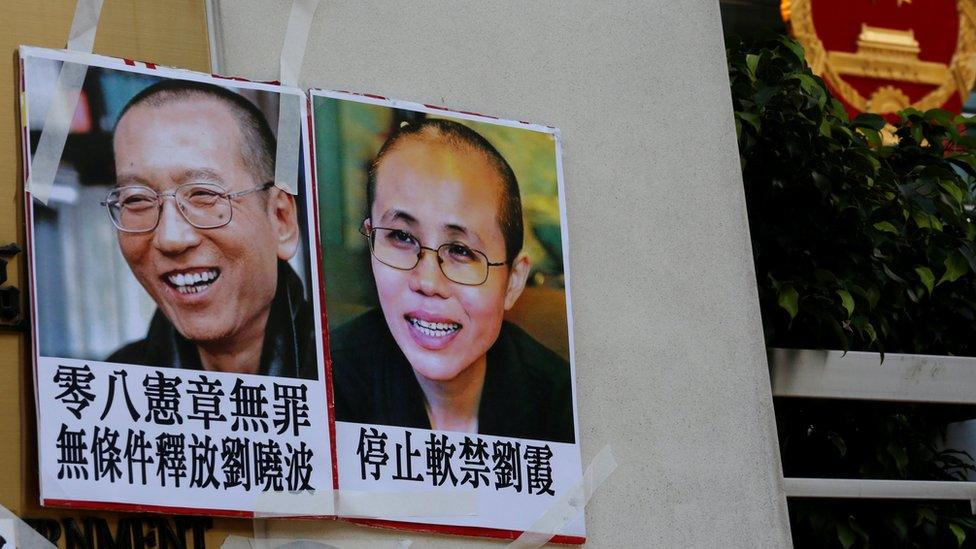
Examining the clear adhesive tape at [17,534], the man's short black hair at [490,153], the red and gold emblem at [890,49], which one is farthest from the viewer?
the red and gold emblem at [890,49]

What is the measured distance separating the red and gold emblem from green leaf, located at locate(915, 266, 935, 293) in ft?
4.42

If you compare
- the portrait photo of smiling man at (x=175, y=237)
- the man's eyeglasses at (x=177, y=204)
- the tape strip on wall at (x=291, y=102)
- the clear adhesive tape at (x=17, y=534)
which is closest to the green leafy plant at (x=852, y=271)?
the tape strip on wall at (x=291, y=102)

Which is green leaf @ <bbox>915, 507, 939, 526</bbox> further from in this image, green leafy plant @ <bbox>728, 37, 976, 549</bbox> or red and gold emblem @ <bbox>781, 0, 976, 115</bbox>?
red and gold emblem @ <bbox>781, 0, 976, 115</bbox>

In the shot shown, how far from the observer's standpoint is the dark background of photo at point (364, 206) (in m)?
3.33

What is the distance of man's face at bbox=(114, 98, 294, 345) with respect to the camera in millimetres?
3059

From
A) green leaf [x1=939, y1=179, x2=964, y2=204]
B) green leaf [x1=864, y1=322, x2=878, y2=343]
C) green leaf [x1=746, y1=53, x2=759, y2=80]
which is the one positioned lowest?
green leaf [x1=864, y1=322, x2=878, y2=343]

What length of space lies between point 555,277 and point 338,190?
2.12ft

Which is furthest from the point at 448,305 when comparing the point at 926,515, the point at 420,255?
the point at 926,515

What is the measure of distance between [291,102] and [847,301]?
1.90 metres

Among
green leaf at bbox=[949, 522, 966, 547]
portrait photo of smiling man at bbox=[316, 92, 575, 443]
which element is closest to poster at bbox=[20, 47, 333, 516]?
portrait photo of smiling man at bbox=[316, 92, 575, 443]

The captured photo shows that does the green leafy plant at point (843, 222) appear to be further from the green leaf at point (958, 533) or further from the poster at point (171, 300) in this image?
the poster at point (171, 300)

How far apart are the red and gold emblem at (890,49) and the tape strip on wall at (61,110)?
332 cm

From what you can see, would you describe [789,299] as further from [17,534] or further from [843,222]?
[17,534]

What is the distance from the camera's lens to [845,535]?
4324mm
